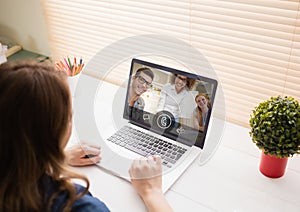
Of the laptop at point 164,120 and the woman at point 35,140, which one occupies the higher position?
the woman at point 35,140

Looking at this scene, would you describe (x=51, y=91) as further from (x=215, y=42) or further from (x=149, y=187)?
(x=215, y=42)

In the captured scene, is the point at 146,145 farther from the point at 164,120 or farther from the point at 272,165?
the point at 272,165

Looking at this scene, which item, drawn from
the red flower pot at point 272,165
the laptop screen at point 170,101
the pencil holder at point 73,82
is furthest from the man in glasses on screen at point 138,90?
the red flower pot at point 272,165

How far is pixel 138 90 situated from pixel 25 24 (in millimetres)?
879

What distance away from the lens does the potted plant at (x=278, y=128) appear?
96cm

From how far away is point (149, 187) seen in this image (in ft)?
3.31

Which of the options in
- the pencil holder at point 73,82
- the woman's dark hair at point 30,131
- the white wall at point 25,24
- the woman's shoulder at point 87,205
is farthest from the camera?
the white wall at point 25,24

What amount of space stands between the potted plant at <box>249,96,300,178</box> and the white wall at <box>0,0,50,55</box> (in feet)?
3.81

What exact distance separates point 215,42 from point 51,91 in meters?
0.74

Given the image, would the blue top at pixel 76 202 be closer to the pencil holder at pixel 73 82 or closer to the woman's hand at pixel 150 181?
the woman's hand at pixel 150 181

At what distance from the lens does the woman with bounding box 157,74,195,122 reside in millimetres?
1145

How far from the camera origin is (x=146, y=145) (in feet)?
3.83

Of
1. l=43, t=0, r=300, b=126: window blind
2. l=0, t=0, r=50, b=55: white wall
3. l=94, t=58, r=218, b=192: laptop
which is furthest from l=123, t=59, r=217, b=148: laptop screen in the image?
l=0, t=0, r=50, b=55: white wall

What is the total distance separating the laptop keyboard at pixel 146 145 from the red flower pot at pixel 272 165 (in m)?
0.23
